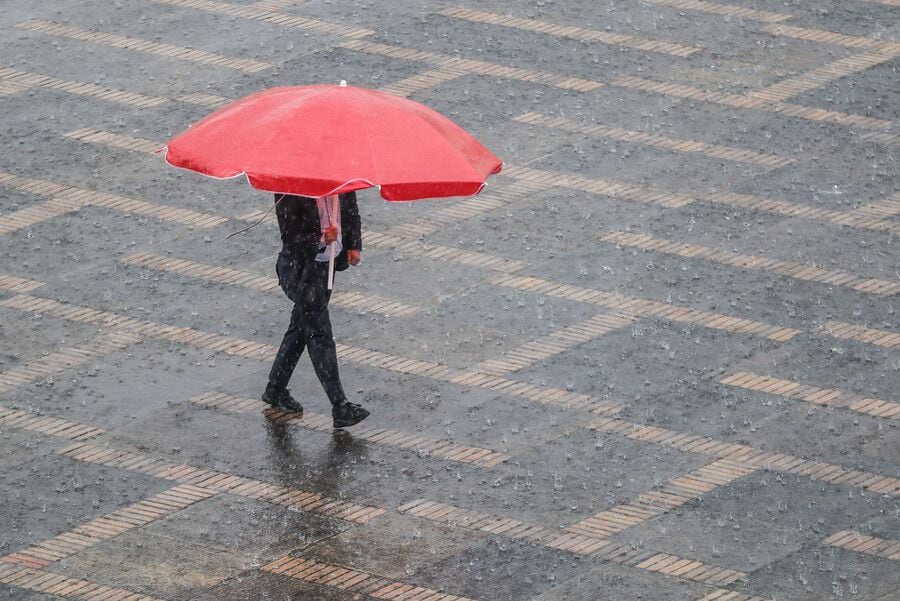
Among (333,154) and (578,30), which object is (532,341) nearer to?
(333,154)

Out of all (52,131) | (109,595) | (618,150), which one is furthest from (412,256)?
(109,595)

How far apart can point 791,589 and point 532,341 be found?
3.00m

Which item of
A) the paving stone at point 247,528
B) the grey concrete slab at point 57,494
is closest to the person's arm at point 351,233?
the paving stone at point 247,528

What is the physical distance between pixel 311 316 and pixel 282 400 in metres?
0.57

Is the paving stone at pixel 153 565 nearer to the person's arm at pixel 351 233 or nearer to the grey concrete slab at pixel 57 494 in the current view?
the grey concrete slab at pixel 57 494

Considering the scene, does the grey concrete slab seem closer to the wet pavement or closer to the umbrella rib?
the wet pavement

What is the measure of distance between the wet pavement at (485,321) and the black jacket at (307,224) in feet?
3.20

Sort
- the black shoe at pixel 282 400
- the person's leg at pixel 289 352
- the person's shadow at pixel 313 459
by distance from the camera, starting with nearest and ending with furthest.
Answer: the person's shadow at pixel 313 459
the person's leg at pixel 289 352
the black shoe at pixel 282 400

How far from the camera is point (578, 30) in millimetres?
16422

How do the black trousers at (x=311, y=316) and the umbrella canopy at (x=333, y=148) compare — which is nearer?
the umbrella canopy at (x=333, y=148)

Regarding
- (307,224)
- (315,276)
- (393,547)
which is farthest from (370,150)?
(393,547)

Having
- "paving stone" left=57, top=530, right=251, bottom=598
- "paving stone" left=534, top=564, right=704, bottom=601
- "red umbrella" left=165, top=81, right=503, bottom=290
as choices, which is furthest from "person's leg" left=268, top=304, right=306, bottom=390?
"paving stone" left=534, top=564, right=704, bottom=601

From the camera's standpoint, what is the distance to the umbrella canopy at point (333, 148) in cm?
930

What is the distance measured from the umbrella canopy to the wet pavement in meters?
1.62
